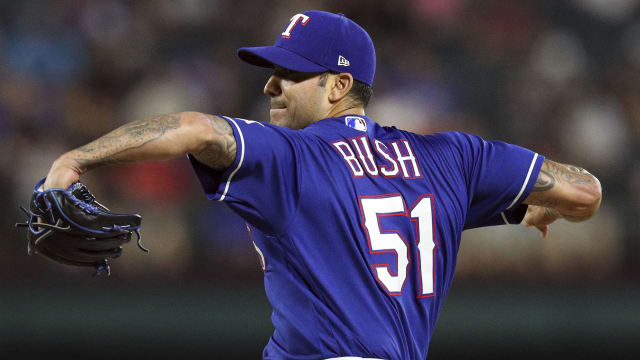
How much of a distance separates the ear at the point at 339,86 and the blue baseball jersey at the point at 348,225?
154mm

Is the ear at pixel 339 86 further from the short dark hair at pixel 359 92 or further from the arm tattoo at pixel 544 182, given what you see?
the arm tattoo at pixel 544 182

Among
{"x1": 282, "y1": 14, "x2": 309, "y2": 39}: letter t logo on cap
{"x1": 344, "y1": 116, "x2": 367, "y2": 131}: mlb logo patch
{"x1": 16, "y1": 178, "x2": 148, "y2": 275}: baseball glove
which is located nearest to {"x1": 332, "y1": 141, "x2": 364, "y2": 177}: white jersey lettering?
{"x1": 344, "y1": 116, "x2": 367, "y2": 131}: mlb logo patch

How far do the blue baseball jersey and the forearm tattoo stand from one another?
330 millimetres

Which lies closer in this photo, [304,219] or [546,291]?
[304,219]

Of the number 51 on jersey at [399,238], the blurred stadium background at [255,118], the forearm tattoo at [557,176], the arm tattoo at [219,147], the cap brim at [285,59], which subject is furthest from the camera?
the blurred stadium background at [255,118]

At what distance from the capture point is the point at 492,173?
301cm

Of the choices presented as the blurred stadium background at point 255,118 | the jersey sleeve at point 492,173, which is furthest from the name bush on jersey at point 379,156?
the blurred stadium background at point 255,118

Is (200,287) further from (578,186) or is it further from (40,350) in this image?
(578,186)

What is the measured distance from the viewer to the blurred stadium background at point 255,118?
19.2 feet

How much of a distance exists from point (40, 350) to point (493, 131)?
A: 3908 millimetres

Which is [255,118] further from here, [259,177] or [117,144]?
[117,144]

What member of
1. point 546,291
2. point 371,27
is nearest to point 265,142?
point 546,291

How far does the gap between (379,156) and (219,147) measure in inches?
25.1

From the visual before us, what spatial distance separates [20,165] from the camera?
643cm
